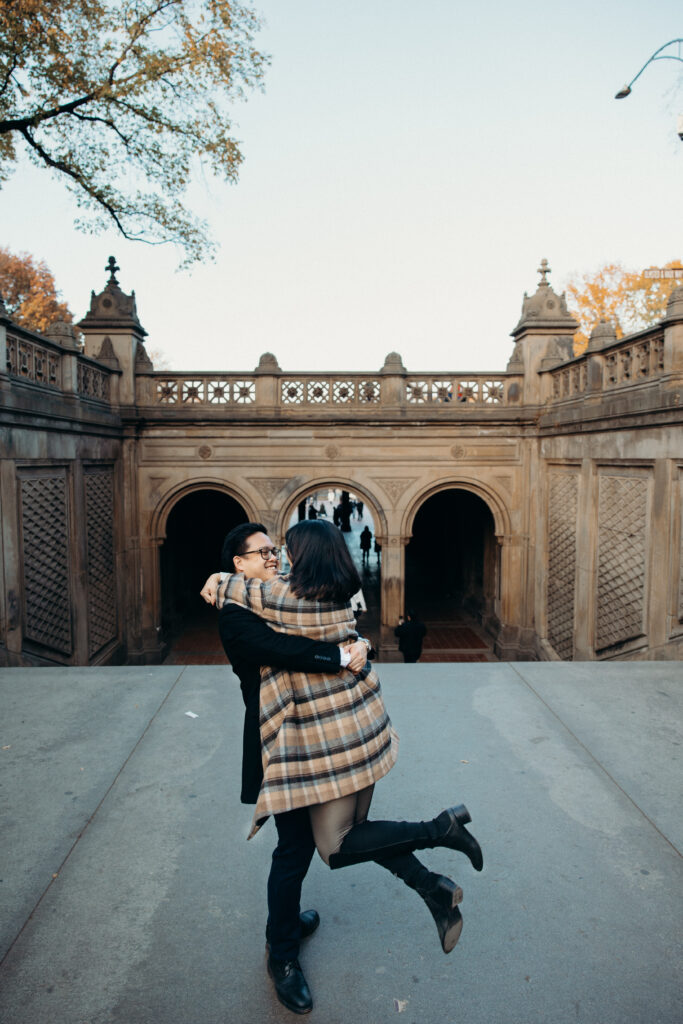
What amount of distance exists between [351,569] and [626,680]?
3432 millimetres

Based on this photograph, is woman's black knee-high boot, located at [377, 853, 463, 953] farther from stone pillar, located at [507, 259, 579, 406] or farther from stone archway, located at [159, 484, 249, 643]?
stone pillar, located at [507, 259, 579, 406]

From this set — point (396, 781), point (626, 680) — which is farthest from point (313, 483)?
point (396, 781)

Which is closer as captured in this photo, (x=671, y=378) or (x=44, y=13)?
(x=671, y=378)

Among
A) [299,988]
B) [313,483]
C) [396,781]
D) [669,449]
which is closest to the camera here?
[299,988]

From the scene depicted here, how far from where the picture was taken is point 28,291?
1235 inches

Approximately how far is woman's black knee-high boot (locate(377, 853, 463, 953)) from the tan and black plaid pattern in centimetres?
29

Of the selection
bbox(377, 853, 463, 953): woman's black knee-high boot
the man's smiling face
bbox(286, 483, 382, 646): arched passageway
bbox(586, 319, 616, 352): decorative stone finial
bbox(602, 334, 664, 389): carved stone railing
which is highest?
bbox(586, 319, 616, 352): decorative stone finial

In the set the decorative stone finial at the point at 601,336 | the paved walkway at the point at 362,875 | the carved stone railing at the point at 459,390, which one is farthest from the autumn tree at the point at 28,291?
the paved walkway at the point at 362,875

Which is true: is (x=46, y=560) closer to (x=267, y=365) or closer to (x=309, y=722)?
(x=267, y=365)

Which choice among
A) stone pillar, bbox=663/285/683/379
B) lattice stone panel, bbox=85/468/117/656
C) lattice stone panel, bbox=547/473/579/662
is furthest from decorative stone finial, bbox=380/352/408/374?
stone pillar, bbox=663/285/683/379

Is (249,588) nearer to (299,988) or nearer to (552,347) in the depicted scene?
(299,988)

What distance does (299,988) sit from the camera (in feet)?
6.48

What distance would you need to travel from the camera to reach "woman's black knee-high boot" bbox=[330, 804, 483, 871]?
205 cm

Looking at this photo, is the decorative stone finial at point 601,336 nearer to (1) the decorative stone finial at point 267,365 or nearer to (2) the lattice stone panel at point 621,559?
(2) the lattice stone panel at point 621,559
